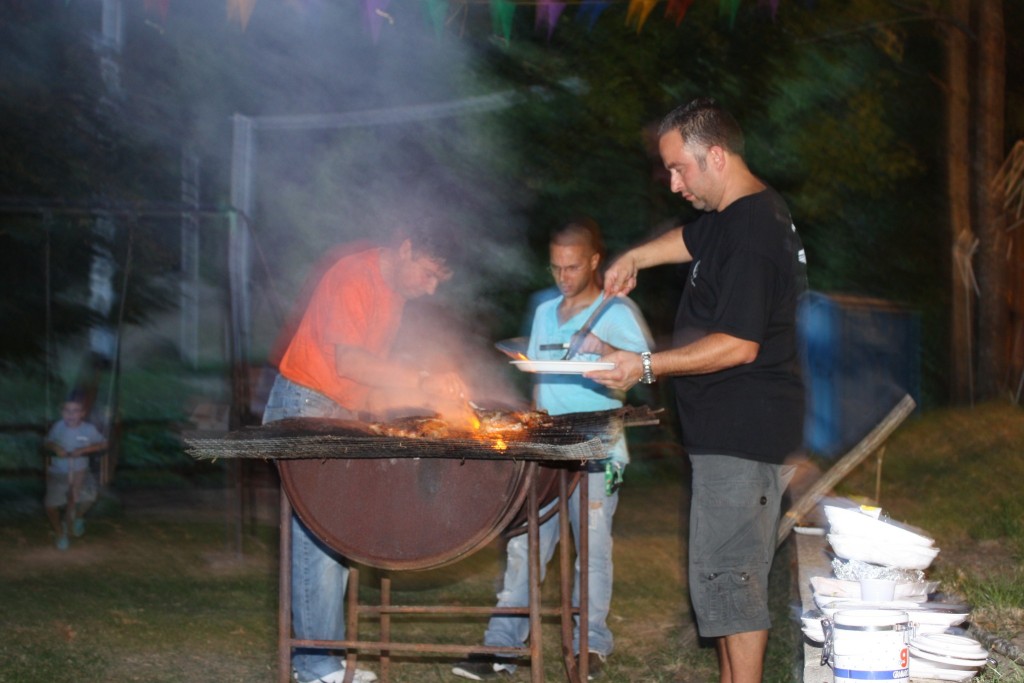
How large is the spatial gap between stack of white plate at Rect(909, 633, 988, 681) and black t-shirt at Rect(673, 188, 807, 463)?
776mm

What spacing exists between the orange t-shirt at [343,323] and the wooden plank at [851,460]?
220 cm

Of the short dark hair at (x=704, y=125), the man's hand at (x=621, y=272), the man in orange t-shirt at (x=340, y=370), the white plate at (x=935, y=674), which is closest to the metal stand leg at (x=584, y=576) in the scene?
the man in orange t-shirt at (x=340, y=370)

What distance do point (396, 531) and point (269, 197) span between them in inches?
349

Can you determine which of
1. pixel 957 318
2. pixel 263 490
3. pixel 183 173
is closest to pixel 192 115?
pixel 183 173

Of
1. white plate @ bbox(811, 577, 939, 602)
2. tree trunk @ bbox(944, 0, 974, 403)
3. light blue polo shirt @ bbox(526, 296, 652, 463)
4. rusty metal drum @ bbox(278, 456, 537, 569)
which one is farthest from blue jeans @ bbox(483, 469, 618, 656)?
tree trunk @ bbox(944, 0, 974, 403)

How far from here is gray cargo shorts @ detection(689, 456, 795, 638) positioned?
11.6ft

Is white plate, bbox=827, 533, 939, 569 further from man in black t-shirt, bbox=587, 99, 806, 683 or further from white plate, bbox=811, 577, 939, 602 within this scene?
man in black t-shirt, bbox=587, 99, 806, 683

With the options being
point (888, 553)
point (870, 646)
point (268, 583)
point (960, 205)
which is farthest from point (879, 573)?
point (960, 205)

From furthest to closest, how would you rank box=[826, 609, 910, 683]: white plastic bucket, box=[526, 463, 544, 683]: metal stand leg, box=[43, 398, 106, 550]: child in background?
box=[43, 398, 106, 550]: child in background
box=[526, 463, 544, 683]: metal stand leg
box=[826, 609, 910, 683]: white plastic bucket

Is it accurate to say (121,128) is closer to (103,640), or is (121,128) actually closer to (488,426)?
(103,640)

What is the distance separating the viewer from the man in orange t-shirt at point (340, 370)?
15.2ft

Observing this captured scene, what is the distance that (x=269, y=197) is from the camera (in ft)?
39.9

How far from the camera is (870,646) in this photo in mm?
3320

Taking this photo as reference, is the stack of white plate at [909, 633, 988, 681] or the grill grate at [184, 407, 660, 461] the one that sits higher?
the grill grate at [184, 407, 660, 461]
